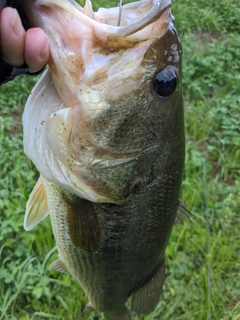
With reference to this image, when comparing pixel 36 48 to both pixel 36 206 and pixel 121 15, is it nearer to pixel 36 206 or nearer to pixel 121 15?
pixel 121 15

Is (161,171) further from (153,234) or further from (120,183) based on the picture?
(153,234)

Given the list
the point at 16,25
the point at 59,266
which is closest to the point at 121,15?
the point at 16,25

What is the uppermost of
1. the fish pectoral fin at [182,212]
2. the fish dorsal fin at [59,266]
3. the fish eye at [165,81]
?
the fish eye at [165,81]

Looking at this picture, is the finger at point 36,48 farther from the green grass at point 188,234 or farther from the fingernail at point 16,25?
the green grass at point 188,234

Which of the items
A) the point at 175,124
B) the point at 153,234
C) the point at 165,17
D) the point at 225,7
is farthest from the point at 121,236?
the point at 225,7

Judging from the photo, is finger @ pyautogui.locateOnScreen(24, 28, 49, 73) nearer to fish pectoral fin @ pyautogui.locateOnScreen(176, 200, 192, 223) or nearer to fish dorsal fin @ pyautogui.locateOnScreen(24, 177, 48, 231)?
fish dorsal fin @ pyautogui.locateOnScreen(24, 177, 48, 231)

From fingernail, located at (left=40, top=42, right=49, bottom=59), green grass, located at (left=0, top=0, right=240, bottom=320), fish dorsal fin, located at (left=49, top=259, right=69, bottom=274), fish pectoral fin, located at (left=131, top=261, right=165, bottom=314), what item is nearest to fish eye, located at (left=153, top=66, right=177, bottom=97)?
fingernail, located at (left=40, top=42, right=49, bottom=59)

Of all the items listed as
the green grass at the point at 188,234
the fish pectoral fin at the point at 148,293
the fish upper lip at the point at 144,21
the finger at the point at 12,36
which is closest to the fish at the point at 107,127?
the fish upper lip at the point at 144,21

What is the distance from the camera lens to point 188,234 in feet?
10.6

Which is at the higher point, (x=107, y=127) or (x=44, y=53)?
(x=44, y=53)

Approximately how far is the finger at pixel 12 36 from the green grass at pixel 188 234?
64.6 inches

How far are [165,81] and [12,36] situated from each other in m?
0.50

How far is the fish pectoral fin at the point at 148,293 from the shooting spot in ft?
6.66

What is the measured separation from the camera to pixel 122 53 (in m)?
1.34
